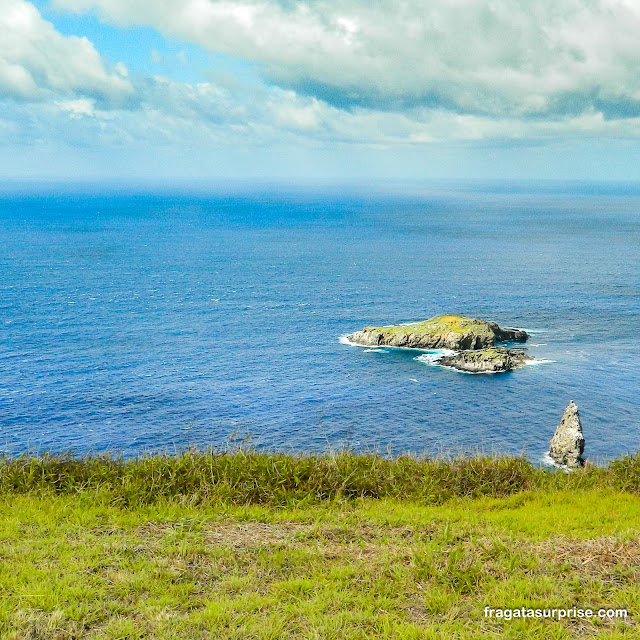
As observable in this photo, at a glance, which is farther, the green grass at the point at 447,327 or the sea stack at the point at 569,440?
the green grass at the point at 447,327

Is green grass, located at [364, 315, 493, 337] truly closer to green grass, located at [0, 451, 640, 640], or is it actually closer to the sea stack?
the sea stack

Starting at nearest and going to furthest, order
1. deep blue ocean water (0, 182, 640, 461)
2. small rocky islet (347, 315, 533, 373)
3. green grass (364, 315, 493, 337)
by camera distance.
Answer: deep blue ocean water (0, 182, 640, 461) → small rocky islet (347, 315, 533, 373) → green grass (364, 315, 493, 337)

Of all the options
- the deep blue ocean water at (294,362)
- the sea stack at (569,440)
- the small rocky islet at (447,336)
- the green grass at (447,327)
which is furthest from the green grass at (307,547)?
the green grass at (447,327)

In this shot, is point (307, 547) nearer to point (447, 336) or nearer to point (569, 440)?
→ point (569, 440)

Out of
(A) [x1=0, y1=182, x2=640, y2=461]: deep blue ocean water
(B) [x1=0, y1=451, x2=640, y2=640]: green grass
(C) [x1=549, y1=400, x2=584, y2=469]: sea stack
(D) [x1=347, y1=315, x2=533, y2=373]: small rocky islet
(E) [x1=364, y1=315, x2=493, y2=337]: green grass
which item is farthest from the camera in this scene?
(E) [x1=364, y1=315, x2=493, y2=337]: green grass

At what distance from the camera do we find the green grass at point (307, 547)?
11305mm

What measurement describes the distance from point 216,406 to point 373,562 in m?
67.8

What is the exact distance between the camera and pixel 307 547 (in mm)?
14172

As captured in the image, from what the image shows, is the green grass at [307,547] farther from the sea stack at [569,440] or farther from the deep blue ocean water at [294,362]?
the sea stack at [569,440]

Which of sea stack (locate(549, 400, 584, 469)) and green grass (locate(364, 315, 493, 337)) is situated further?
green grass (locate(364, 315, 493, 337))

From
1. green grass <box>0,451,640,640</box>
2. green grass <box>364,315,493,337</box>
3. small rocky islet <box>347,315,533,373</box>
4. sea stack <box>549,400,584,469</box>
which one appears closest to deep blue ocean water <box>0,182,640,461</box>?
small rocky islet <box>347,315,533,373</box>

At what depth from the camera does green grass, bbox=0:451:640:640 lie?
11305 millimetres

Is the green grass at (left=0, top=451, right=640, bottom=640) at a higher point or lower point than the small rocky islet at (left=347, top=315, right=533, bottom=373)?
higher

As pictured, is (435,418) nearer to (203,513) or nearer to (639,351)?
(639,351)
